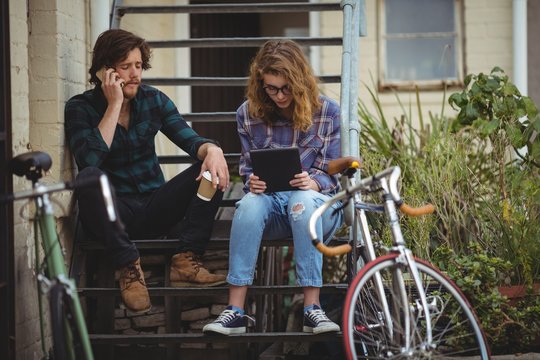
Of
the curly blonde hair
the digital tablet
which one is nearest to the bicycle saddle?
the digital tablet

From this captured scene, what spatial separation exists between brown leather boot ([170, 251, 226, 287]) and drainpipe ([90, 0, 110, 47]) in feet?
4.42

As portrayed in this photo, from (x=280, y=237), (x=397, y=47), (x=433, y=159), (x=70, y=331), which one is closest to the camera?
(x=70, y=331)

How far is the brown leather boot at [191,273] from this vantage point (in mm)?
4621

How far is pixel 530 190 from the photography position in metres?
Answer: 5.06

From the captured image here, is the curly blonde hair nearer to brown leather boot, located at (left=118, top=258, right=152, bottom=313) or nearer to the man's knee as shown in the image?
the man's knee

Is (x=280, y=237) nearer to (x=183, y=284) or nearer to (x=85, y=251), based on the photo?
(x=183, y=284)

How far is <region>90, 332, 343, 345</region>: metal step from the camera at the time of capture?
4227 millimetres

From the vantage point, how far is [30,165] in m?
3.54

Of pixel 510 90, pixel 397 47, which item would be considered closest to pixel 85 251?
pixel 510 90

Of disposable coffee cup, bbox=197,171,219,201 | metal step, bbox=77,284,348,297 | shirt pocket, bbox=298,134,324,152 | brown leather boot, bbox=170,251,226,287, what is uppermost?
shirt pocket, bbox=298,134,324,152

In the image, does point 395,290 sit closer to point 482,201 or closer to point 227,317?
point 227,317

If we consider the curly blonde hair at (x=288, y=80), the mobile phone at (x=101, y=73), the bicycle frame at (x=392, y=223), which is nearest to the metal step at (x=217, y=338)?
the bicycle frame at (x=392, y=223)

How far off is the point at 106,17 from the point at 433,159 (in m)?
2.00

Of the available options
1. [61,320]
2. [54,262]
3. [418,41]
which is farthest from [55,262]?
[418,41]
